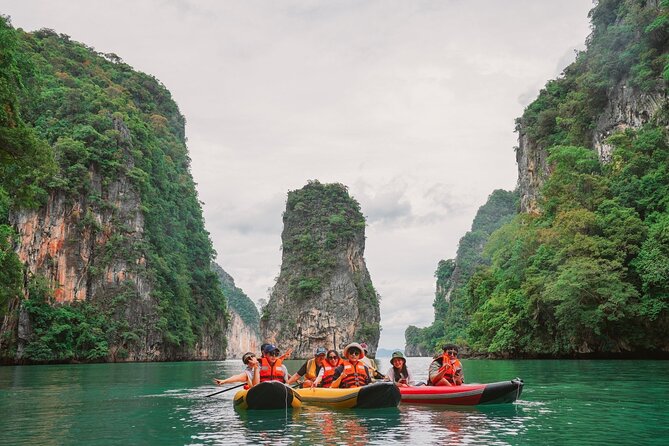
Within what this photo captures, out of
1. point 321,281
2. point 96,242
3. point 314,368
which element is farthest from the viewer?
point 321,281

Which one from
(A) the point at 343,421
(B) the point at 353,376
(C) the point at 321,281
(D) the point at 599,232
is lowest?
(A) the point at 343,421

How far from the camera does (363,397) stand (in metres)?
10.6

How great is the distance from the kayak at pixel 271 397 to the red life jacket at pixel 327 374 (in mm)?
1026

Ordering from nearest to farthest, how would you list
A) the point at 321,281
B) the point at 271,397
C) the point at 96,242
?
1. the point at 271,397
2. the point at 96,242
3. the point at 321,281

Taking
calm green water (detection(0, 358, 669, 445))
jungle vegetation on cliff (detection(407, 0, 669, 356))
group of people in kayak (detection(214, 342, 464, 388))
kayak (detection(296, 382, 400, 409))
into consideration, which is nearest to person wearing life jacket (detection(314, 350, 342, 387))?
group of people in kayak (detection(214, 342, 464, 388))

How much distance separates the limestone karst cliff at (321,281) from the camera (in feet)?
Result: 249

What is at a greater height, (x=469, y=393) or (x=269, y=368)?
(x=269, y=368)

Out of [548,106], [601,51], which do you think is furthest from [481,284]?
[601,51]

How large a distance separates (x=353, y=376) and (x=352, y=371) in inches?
3.5

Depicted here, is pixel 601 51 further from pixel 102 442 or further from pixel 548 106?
pixel 102 442

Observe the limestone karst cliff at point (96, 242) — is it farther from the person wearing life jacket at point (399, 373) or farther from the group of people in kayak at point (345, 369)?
the person wearing life jacket at point (399, 373)

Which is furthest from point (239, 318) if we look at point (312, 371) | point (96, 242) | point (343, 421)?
point (343, 421)

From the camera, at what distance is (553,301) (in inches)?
1176

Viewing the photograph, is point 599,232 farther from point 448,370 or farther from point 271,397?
point 271,397
